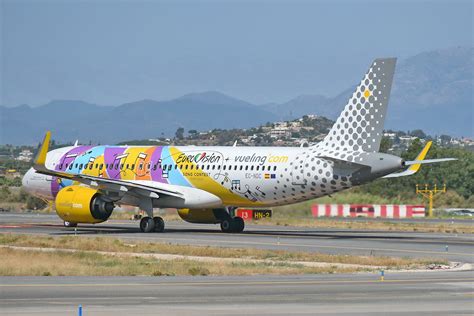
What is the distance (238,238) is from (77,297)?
25.6m

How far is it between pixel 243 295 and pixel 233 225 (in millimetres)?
30205

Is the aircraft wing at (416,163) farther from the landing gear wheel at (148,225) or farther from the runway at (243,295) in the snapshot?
the runway at (243,295)

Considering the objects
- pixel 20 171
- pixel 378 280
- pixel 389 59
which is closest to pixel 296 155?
pixel 389 59

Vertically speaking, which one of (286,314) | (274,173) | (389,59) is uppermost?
(389,59)

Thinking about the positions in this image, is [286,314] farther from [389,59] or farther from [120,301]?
[389,59]

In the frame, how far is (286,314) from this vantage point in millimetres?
26156

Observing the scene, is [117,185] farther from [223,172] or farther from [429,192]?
[429,192]

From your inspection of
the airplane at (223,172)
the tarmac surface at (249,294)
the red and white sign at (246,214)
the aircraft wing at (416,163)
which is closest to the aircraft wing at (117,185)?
the airplane at (223,172)

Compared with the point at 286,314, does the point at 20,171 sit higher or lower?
higher

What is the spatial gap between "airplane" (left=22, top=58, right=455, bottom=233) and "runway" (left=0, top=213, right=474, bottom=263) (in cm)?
146

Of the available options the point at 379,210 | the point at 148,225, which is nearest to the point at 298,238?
the point at 148,225

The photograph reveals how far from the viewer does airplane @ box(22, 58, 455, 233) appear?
53.3 metres

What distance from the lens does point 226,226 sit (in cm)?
6025

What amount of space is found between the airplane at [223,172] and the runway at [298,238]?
1.46 meters
